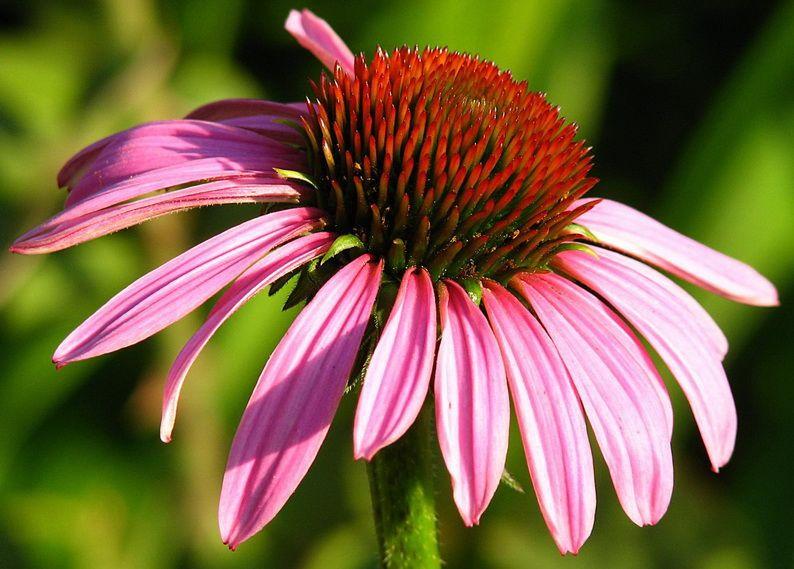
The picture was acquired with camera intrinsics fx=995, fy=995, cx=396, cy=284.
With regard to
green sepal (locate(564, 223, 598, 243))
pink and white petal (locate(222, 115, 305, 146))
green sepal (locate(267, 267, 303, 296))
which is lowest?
green sepal (locate(267, 267, 303, 296))

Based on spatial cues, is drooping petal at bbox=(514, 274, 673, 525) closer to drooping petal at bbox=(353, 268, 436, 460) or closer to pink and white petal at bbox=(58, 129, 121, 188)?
drooping petal at bbox=(353, 268, 436, 460)

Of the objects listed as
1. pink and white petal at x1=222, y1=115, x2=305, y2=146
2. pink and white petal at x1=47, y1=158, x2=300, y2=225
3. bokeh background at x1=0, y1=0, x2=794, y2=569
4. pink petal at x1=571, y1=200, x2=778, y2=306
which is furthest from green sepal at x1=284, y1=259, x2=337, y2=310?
bokeh background at x1=0, y1=0, x2=794, y2=569

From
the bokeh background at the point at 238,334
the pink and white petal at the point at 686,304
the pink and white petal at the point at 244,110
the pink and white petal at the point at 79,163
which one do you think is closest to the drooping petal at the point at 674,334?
the pink and white petal at the point at 686,304

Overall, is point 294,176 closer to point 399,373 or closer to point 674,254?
point 399,373

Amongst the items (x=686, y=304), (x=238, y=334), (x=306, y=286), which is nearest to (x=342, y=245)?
(x=306, y=286)

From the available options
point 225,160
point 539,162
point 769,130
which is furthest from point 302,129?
point 769,130

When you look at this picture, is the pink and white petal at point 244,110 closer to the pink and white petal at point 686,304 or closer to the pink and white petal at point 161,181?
the pink and white petal at point 161,181

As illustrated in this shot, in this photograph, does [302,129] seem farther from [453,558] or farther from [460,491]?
[453,558]
